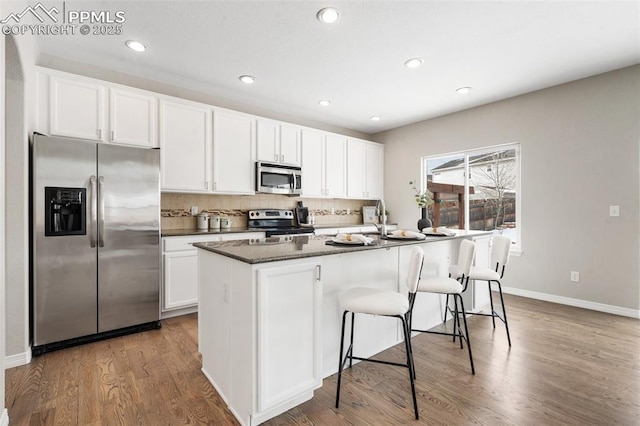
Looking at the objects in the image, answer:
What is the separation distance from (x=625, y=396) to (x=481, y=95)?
11.4 feet

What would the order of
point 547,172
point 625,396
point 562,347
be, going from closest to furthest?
point 625,396
point 562,347
point 547,172

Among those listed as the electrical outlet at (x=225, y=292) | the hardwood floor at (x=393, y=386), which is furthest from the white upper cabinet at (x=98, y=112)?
the electrical outlet at (x=225, y=292)

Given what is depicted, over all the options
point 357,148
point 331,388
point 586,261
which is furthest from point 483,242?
point 357,148

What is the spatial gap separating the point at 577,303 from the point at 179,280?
4.55 meters

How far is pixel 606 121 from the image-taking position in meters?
3.36

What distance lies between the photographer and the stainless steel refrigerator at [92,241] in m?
2.40

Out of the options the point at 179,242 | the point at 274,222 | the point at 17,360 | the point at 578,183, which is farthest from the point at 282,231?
the point at 578,183

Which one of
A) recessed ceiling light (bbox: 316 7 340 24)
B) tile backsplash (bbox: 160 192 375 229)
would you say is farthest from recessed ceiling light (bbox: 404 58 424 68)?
tile backsplash (bbox: 160 192 375 229)

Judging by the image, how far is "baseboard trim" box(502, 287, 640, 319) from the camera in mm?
3239

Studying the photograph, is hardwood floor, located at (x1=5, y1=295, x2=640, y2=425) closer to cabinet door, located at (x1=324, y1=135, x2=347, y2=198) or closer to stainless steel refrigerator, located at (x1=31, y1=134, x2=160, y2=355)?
stainless steel refrigerator, located at (x1=31, y1=134, x2=160, y2=355)

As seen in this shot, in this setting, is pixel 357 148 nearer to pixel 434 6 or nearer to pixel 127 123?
pixel 434 6

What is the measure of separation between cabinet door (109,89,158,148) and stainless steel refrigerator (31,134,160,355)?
1.51ft

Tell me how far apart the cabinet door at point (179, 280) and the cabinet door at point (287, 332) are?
2.02m

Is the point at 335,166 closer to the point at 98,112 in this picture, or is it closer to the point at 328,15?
the point at 328,15
